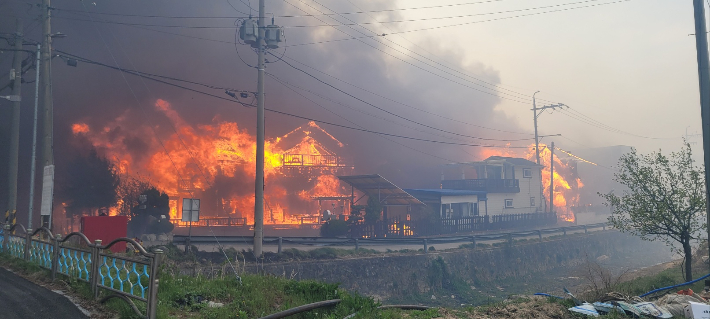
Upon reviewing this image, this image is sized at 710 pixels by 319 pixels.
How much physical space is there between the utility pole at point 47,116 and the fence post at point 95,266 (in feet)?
32.3

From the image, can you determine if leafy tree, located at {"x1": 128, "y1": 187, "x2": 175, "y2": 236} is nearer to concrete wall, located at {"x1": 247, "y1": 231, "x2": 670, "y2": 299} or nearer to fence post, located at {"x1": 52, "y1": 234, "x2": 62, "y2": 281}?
concrete wall, located at {"x1": 247, "y1": 231, "x2": 670, "y2": 299}

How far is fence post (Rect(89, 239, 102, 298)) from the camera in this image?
849cm

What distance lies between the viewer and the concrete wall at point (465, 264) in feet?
73.6

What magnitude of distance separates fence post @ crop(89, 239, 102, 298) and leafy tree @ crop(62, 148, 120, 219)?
30854 millimetres

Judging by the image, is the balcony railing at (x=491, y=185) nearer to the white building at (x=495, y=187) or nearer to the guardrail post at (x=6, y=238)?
the white building at (x=495, y=187)

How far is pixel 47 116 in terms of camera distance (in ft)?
58.2

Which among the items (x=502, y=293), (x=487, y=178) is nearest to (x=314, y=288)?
(x=502, y=293)

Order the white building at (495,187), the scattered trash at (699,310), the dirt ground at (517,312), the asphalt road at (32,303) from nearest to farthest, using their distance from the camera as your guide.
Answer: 1. the asphalt road at (32,303)
2. the scattered trash at (699,310)
3. the dirt ground at (517,312)
4. the white building at (495,187)

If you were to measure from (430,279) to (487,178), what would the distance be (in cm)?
2946

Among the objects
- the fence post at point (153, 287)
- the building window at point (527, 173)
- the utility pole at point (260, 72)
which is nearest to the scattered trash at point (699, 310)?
the fence post at point (153, 287)

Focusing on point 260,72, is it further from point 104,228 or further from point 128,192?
point 128,192

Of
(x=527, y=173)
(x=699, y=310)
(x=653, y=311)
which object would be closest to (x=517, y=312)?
(x=653, y=311)

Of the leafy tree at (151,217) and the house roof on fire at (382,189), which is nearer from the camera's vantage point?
the leafy tree at (151,217)

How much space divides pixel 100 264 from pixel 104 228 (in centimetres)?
982
